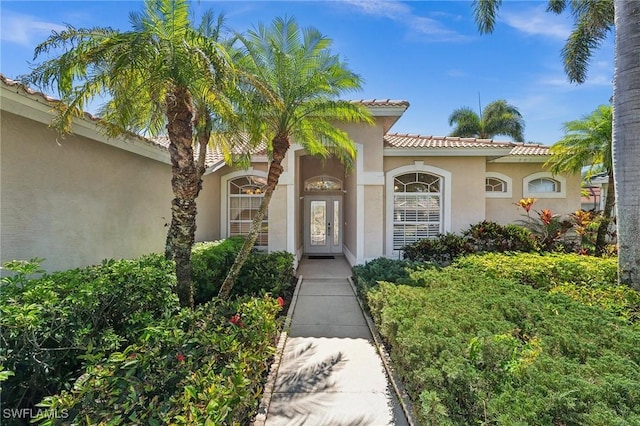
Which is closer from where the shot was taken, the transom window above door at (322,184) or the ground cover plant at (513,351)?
the ground cover plant at (513,351)

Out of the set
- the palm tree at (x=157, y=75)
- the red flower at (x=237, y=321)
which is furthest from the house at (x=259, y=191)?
the red flower at (x=237, y=321)

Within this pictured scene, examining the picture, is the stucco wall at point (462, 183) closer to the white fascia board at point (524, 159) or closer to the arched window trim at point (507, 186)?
the arched window trim at point (507, 186)

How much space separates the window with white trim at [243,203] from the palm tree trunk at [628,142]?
11.8 m

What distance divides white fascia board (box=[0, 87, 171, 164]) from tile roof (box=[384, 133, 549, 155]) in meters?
8.87

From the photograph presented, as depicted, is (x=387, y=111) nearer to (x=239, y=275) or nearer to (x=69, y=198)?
(x=239, y=275)

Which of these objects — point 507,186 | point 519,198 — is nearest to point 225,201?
point 507,186

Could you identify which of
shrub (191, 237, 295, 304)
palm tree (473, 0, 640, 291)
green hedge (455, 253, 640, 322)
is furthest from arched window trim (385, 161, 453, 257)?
palm tree (473, 0, 640, 291)

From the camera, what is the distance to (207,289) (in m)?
7.73

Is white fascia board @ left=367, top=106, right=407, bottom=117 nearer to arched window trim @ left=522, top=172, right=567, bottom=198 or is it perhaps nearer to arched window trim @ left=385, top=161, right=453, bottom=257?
arched window trim @ left=385, top=161, right=453, bottom=257

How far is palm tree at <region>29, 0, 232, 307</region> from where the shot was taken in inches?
193

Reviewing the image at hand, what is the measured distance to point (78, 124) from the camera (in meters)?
6.04

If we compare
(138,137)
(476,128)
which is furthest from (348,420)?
(476,128)

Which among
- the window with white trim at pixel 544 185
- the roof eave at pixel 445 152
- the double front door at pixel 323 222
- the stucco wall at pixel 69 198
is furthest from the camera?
the double front door at pixel 323 222

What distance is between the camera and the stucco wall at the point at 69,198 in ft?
16.5
